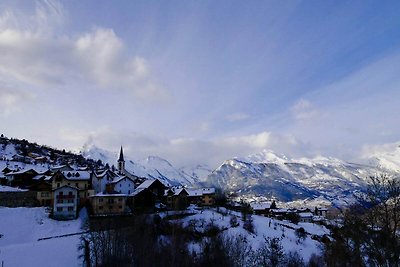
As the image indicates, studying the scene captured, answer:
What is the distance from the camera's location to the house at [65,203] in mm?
65688

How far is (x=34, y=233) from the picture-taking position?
57.1m

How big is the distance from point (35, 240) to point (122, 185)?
28.9 metres

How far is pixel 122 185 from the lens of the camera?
82.5 m

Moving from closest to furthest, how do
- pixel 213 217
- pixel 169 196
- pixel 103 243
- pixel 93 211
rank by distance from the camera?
1. pixel 103 243
2. pixel 93 211
3. pixel 213 217
4. pixel 169 196

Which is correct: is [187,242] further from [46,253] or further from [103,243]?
[46,253]

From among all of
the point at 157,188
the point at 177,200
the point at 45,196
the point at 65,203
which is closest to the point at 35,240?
the point at 65,203

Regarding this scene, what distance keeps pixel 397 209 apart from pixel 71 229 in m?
53.7

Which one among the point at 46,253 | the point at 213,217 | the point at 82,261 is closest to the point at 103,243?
the point at 82,261

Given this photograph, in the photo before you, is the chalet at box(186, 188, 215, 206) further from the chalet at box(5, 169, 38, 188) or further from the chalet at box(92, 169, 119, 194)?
the chalet at box(5, 169, 38, 188)

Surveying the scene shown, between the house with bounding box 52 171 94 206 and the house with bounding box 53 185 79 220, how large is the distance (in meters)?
5.09

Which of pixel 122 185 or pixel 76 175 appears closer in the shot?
pixel 76 175

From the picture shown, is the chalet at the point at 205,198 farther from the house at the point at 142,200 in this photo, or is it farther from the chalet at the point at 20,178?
the chalet at the point at 20,178

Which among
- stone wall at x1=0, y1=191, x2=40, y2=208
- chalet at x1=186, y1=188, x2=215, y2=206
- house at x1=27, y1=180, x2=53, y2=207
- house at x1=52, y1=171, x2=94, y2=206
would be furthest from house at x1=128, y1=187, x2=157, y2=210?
chalet at x1=186, y1=188, x2=215, y2=206

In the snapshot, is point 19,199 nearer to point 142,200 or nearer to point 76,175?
point 76,175
